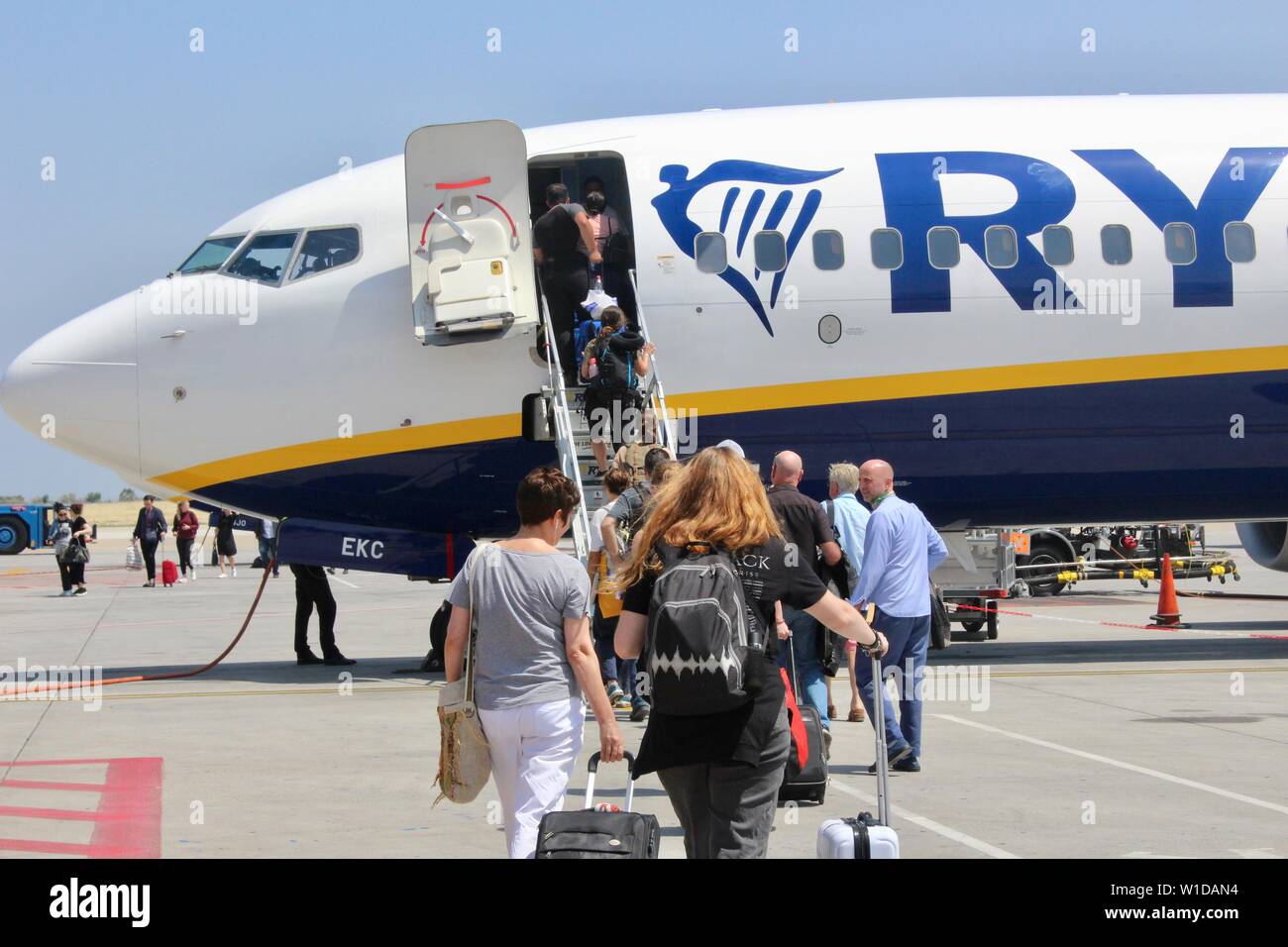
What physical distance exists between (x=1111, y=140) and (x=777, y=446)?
15.4ft

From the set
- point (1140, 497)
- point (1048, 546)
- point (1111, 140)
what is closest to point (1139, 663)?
point (1140, 497)

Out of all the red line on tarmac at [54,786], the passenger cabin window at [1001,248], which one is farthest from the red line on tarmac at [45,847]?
the passenger cabin window at [1001,248]

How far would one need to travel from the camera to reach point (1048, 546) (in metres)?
25.4

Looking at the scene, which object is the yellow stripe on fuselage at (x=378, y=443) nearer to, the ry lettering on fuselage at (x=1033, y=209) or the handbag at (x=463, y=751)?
the ry lettering on fuselage at (x=1033, y=209)

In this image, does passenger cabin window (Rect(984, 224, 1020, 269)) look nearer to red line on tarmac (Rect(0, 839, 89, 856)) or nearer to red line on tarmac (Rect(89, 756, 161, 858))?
red line on tarmac (Rect(89, 756, 161, 858))

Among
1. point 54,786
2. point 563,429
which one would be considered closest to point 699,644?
point 54,786

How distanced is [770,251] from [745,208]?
477 mm

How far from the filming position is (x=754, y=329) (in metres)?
14.6

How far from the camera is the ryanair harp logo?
14.7 metres

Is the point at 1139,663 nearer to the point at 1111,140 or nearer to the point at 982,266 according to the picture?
the point at 982,266

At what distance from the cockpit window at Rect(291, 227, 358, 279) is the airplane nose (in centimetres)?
170

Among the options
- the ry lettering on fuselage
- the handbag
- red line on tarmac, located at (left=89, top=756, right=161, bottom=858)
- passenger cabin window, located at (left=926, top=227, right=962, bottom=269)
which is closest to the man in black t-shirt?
the ry lettering on fuselage

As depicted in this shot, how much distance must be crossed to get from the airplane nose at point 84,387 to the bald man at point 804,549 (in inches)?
292

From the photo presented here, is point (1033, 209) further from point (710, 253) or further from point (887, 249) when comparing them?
point (710, 253)
